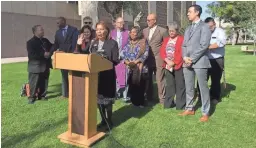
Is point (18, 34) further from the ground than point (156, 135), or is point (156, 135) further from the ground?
point (18, 34)

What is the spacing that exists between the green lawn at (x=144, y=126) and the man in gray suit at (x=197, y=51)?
53cm

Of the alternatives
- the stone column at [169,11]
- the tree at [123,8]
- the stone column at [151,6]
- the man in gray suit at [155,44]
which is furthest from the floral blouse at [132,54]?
the stone column at [169,11]

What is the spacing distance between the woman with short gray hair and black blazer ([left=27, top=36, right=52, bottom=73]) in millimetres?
2611

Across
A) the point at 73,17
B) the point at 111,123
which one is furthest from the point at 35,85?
the point at 73,17

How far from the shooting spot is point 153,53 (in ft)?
21.3

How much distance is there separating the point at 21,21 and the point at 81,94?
18513mm

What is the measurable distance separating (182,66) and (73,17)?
68.7 feet

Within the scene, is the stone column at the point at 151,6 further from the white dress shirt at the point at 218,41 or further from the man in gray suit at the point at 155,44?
the man in gray suit at the point at 155,44

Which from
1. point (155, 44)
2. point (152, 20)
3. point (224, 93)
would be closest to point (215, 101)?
point (224, 93)

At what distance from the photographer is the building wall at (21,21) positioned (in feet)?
66.0

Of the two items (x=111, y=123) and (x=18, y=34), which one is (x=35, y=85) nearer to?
(x=111, y=123)

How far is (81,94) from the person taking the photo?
4305 mm

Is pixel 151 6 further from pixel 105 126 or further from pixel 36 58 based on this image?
pixel 105 126

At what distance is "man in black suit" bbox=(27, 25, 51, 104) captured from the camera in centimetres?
667
